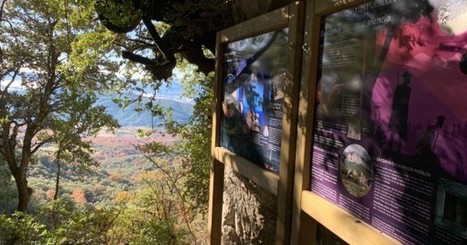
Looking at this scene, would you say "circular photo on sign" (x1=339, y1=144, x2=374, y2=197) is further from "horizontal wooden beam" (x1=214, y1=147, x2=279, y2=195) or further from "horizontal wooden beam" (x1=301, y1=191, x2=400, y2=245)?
"horizontal wooden beam" (x1=214, y1=147, x2=279, y2=195)

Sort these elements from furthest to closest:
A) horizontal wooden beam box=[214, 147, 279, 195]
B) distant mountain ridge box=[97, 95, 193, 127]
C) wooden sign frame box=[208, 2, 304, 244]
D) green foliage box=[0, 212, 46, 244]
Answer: distant mountain ridge box=[97, 95, 193, 127] < green foliage box=[0, 212, 46, 244] < horizontal wooden beam box=[214, 147, 279, 195] < wooden sign frame box=[208, 2, 304, 244]

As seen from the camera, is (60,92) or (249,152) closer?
(249,152)

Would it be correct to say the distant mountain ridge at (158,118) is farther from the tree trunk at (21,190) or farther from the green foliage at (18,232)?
the tree trunk at (21,190)

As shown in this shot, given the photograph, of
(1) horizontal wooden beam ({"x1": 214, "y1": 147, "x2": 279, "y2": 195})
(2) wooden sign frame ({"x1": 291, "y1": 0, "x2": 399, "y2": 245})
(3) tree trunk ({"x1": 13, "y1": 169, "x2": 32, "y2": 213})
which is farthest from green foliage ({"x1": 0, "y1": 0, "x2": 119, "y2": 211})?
(2) wooden sign frame ({"x1": 291, "y1": 0, "x2": 399, "y2": 245})

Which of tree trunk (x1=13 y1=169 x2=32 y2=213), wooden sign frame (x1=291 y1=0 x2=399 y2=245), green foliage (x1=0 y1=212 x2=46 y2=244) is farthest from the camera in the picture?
tree trunk (x1=13 y1=169 x2=32 y2=213)

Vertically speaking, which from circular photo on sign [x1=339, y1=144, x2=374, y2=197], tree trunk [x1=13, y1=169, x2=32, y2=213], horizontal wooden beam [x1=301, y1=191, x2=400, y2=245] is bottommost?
tree trunk [x1=13, y1=169, x2=32, y2=213]

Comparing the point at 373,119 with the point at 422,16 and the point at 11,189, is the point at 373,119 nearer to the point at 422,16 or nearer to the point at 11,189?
the point at 422,16

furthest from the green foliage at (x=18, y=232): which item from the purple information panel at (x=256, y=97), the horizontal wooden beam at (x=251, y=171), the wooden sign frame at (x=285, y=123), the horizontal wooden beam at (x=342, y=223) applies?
the horizontal wooden beam at (x=342, y=223)

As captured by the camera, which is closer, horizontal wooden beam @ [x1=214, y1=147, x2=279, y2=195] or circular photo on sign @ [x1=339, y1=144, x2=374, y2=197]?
circular photo on sign @ [x1=339, y1=144, x2=374, y2=197]

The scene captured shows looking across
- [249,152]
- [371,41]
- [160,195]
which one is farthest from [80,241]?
[371,41]

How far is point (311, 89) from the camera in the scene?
5.99ft

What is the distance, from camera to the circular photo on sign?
1406 millimetres

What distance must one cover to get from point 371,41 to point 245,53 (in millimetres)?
1398

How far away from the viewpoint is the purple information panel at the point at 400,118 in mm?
1071
